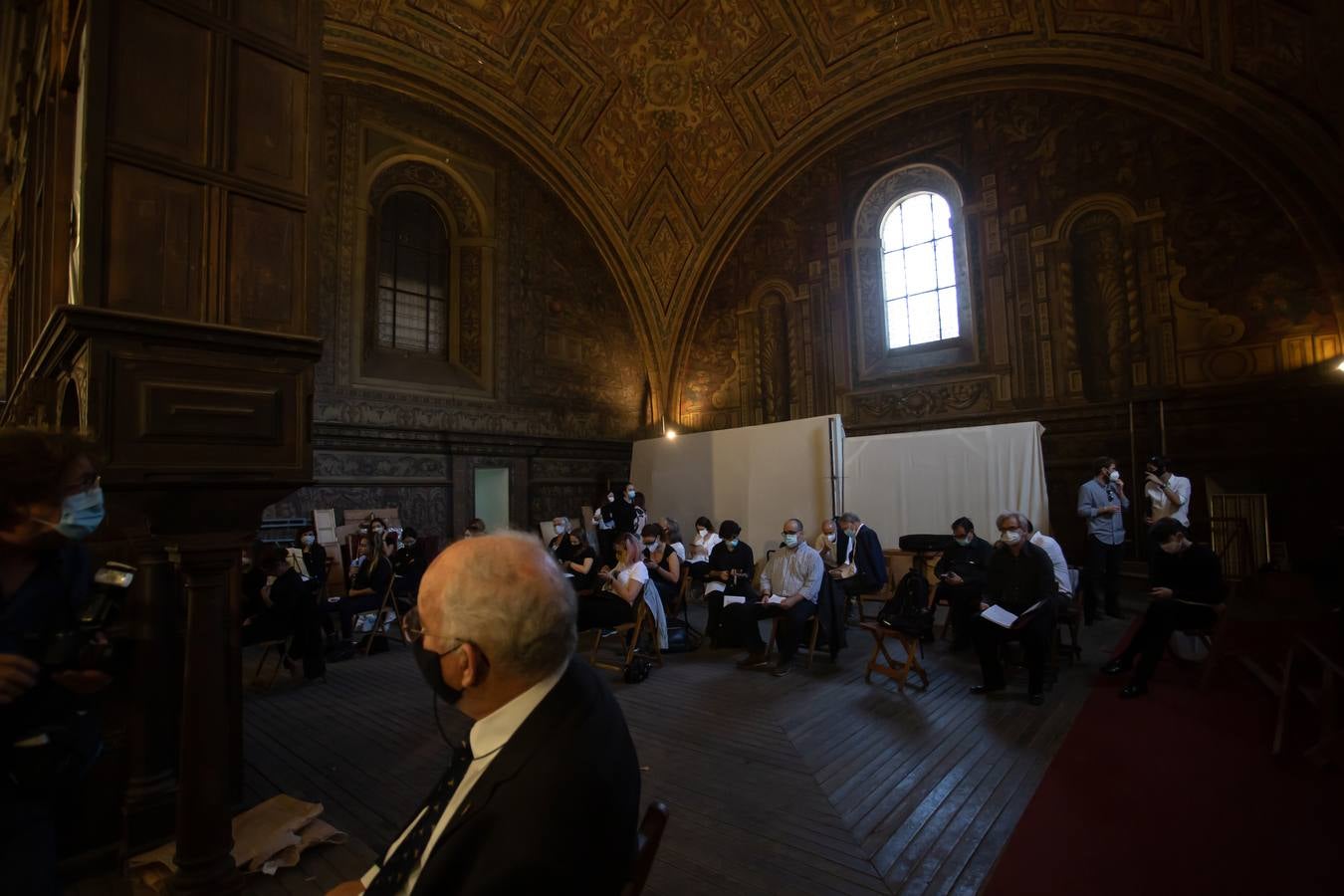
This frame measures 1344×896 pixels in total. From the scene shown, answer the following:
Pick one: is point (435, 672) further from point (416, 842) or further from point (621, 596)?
point (621, 596)

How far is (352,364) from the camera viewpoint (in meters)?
9.87

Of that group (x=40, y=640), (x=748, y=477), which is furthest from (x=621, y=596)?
(x=748, y=477)

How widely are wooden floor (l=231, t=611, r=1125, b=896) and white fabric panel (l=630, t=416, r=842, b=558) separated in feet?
14.4

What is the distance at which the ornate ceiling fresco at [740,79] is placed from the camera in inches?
309

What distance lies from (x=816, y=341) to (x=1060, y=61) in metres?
5.55

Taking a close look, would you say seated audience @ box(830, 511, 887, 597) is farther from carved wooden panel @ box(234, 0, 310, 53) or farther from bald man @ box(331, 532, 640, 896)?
carved wooden panel @ box(234, 0, 310, 53)

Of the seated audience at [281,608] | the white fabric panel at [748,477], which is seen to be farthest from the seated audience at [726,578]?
the seated audience at [281,608]

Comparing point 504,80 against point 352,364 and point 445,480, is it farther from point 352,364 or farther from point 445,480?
point 445,480

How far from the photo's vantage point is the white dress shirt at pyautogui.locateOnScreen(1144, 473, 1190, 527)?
6.87 metres

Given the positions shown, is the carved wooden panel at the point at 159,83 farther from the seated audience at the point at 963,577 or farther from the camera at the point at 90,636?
the seated audience at the point at 963,577

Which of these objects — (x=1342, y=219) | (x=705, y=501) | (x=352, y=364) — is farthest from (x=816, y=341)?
(x=352, y=364)

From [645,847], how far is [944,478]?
30.1ft

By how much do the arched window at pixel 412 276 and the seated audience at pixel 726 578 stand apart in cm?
728

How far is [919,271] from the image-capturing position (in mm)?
11016
